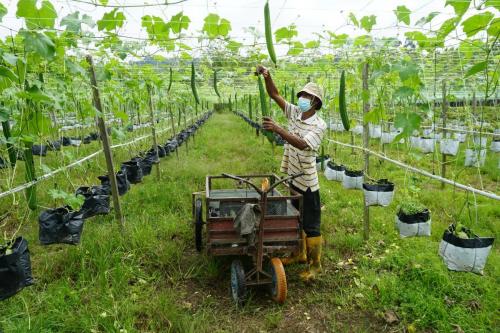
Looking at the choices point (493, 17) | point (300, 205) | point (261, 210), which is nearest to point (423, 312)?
point (300, 205)

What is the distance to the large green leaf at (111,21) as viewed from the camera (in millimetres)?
3369

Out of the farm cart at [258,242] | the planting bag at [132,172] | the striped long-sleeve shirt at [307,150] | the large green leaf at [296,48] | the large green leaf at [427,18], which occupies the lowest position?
the farm cart at [258,242]

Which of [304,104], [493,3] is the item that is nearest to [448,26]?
[493,3]

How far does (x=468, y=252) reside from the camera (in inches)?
109

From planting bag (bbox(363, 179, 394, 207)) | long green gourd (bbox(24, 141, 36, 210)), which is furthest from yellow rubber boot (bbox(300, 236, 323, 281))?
long green gourd (bbox(24, 141, 36, 210))

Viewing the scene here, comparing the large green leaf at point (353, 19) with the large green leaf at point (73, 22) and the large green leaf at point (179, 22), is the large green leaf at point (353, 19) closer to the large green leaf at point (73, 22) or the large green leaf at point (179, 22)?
the large green leaf at point (179, 22)

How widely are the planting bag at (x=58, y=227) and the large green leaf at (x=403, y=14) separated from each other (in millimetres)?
3580

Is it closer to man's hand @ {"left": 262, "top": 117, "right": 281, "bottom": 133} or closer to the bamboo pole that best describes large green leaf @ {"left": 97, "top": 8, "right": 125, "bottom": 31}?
man's hand @ {"left": 262, "top": 117, "right": 281, "bottom": 133}

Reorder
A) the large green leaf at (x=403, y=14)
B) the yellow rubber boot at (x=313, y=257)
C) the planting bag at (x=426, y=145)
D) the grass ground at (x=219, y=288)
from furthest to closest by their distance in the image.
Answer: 1. the planting bag at (x=426, y=145)
2. the yellow rubber boot at (x=313, y=257)
3. the large green leaf at (x=403, y=14)
4. the grass ground at (x=219, y=288)

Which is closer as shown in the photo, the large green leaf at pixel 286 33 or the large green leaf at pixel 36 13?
the large green leaf at pixel 36 13

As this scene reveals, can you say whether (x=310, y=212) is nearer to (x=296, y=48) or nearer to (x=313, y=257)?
(x=313, y=257)

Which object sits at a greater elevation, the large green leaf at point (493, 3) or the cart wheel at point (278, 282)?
the large green leaf at point (493, 3)

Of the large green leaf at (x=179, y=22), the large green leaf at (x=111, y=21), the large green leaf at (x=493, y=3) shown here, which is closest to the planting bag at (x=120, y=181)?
the large green leaf at (x=111, y=21)

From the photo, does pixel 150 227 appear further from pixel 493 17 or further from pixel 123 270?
pixel 493 17
